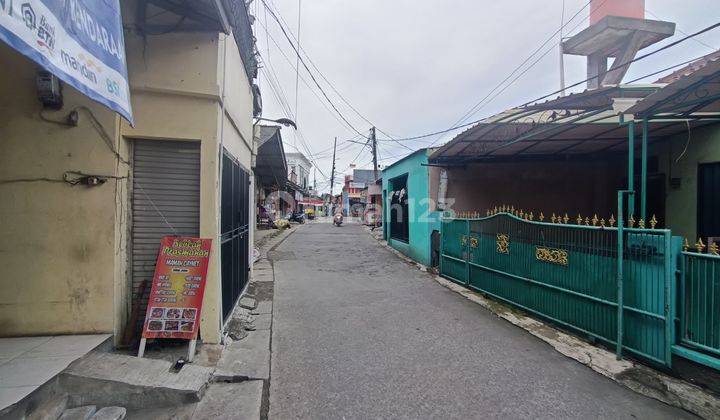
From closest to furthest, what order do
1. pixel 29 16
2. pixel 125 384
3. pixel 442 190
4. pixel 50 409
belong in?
1. pixel 29 16
2. pixel 50 409
3. pixel 125 384
4. pixel 442 190

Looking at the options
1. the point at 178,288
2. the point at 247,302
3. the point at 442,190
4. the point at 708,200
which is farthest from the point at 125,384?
the point at 708,200

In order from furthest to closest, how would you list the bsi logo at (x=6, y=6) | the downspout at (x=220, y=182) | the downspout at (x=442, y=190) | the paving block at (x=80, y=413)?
the downspout at (x=442, y=190) < the downspout at (x=220, y=182) < the paving block at (x=80, y=413) < the bsi logo at (x=6, y=6)

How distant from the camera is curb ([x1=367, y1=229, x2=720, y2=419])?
3.03m

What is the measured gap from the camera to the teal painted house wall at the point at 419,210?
31.0 ft

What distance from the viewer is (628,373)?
3.54 metres

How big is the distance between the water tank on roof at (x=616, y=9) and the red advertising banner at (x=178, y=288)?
15008 mm

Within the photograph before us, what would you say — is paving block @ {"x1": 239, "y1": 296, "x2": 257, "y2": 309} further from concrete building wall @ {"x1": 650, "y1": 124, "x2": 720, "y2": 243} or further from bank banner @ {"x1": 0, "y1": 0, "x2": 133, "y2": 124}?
concrete building wall @ {"x1": 650, "y1": 124, "x2": 720, "y2": 243}

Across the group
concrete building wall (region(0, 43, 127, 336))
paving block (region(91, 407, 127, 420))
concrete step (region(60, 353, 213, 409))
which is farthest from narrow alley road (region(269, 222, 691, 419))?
concrete building wall (region(0, 43, 127, 336))

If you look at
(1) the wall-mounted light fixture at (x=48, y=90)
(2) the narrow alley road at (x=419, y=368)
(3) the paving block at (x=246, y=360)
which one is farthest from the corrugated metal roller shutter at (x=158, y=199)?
(2) the narrow alley road at (x=419, y=368)

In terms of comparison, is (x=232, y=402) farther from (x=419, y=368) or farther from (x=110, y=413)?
(x=419, y=368)

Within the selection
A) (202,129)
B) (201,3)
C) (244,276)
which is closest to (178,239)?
(202,129)

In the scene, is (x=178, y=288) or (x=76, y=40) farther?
(x=178, y=288)

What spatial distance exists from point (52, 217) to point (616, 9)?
54.7 ft

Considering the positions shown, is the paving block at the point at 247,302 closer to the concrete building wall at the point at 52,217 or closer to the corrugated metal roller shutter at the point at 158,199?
the corrugated metal roller shutter at the point at 158,199
